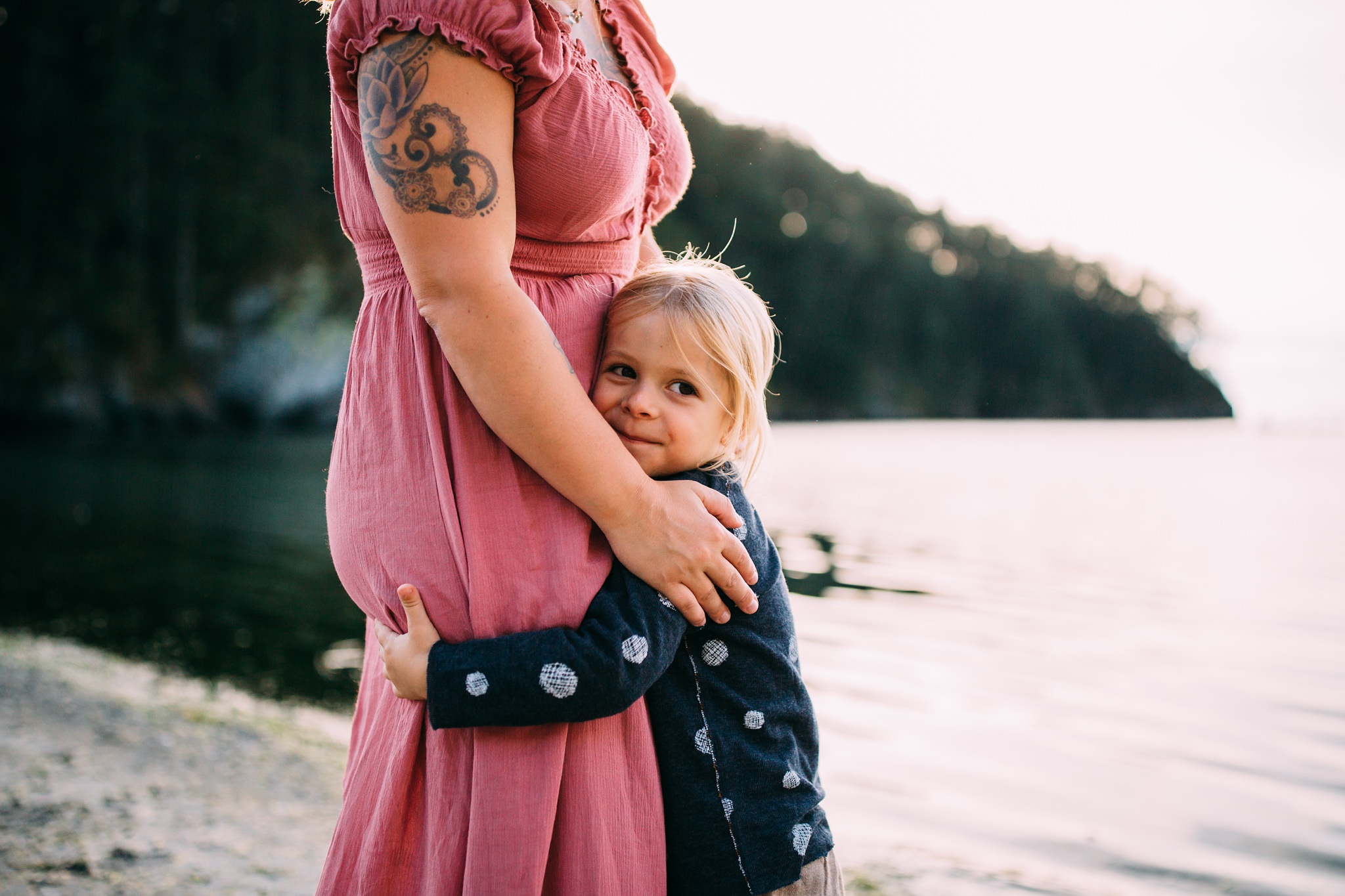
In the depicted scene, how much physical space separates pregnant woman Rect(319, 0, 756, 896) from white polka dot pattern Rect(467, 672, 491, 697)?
0.20 ft

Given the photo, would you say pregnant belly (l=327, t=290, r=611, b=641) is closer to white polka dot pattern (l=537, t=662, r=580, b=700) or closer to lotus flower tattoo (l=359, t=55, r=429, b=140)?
white polka dot pattern (l=537, t=662, r=580, b=700)

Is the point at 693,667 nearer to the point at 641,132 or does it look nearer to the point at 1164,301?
the point at 641,132

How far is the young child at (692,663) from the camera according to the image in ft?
3.71

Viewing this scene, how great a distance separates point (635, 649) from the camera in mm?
1147

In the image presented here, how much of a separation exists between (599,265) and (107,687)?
595cm

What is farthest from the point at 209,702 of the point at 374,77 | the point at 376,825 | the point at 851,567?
the point at 851,567

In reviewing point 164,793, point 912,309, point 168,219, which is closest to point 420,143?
point 164,793

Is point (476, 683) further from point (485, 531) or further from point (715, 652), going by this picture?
point (715, 652)

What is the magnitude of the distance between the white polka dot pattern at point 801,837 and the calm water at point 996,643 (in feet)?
2.85

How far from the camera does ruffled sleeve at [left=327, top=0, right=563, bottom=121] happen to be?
43.4 inches

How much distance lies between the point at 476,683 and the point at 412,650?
4.6 inches

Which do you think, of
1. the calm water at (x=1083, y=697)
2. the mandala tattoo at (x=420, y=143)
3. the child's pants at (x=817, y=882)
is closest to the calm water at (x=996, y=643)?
the calm water at (x=1083, y=697)

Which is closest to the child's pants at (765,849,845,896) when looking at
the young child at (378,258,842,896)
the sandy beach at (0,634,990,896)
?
the young child at (378,258,842,896)

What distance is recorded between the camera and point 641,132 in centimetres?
133
